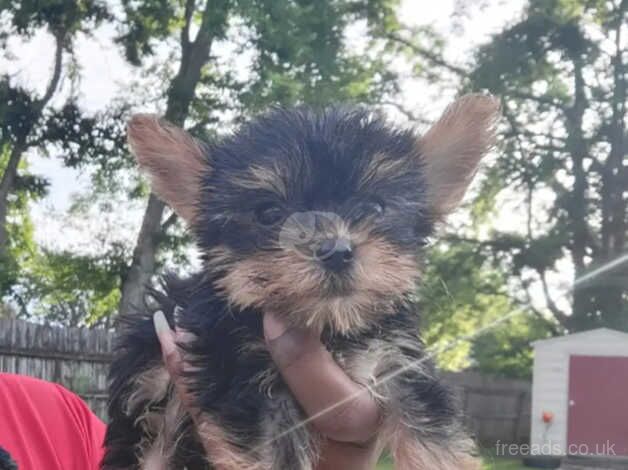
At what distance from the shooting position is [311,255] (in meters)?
0.72

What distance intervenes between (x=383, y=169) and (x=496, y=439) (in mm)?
2209

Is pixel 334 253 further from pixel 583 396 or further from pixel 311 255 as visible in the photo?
pixel 583 396

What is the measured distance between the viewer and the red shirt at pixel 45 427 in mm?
1334

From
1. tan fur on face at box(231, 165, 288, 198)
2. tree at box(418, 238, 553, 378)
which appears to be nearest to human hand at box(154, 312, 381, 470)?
tan fur on face at box(231, 165, 288, 198)

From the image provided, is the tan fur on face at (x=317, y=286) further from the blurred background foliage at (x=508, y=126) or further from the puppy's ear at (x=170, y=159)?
the blurred background foliage at (x=508, y=126)

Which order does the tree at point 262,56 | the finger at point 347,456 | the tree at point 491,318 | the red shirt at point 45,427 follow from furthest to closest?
the tree at point 491,318 → the tree at point 262,56 → the red shirt at point 45,427 → the finger at point 347,456

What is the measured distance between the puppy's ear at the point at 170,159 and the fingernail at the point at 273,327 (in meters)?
0.13

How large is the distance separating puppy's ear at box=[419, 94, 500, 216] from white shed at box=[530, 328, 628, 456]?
2.56 m

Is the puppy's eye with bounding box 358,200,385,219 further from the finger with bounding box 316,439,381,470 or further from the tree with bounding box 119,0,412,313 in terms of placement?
the tree with bounding box 119,0,412,313

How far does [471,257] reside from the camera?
4.07m

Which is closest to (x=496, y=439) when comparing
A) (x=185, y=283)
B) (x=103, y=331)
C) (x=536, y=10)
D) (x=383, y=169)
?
(x=103, y=331)

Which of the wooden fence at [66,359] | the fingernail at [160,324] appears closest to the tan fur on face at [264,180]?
the fingernail at [160,324]

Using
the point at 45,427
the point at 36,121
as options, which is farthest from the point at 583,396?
the point at 36,121

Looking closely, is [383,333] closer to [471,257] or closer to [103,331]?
[103,331]
